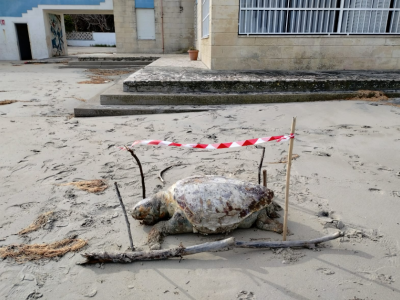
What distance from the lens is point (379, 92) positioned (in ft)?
19.1

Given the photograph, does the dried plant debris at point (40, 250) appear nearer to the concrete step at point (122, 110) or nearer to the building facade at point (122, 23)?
the concrete step at point (122, 110)

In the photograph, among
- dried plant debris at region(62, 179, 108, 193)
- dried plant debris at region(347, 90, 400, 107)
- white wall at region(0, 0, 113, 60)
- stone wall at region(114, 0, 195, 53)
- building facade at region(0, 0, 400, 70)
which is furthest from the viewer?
white wall at region(0, 0, 113, 60)

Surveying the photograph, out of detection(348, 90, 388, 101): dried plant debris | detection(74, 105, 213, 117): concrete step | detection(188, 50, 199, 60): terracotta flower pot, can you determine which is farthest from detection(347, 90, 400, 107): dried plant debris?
detection(188, 50, 199, 60): terracotta flower pot

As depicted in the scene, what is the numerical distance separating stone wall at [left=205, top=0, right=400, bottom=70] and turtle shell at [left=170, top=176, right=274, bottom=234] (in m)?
5.55

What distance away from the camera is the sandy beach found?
1.77m

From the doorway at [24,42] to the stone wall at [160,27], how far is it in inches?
243

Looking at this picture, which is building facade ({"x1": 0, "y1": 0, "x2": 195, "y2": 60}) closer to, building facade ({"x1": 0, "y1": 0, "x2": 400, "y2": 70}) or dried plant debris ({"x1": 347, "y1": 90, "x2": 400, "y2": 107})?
building facade ({"x1": 0, "y1": 0, "x2": 400, "y2": 70})

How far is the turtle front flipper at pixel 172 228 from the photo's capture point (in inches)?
84.7

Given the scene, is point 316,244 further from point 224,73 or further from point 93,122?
point 224,73

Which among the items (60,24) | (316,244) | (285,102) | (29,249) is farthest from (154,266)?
(60,24)

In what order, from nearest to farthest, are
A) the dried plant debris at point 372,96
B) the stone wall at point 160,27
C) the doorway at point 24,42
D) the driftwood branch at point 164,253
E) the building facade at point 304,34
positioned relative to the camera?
the driftwood branch at point 164,253, the dried plant debris at point 372,96, the building facade at point 304,34, the stone wall at point 160,27, the doorway at point 24,42

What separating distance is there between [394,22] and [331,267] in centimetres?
756

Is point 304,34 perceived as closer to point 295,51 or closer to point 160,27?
point 295,51

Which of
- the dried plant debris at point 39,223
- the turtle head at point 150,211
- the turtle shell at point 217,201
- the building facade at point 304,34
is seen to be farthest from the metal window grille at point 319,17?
the dried plant debris at point 39,223
